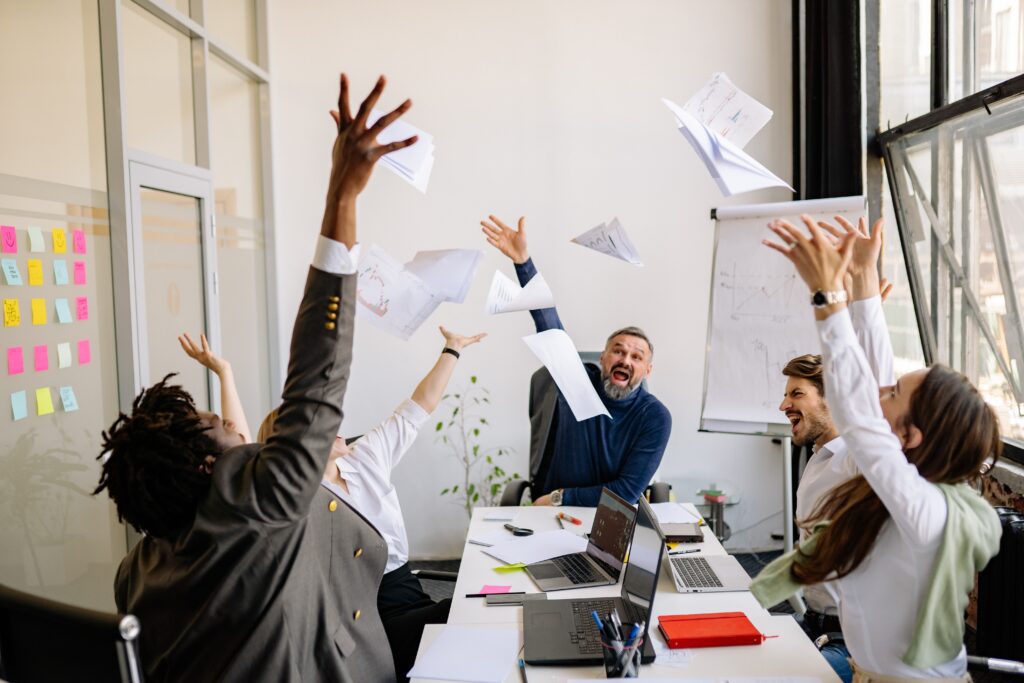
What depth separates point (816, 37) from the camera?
163 inches

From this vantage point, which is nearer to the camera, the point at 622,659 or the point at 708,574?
the point at 622,659

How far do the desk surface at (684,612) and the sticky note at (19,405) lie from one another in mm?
1470

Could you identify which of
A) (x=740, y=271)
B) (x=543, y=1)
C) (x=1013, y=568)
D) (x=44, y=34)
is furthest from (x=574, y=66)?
(x=1013, y=568)

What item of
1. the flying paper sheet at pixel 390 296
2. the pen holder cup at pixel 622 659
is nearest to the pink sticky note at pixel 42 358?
the flying paper sheet at pixel 390 296

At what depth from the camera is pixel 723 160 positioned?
245 cm

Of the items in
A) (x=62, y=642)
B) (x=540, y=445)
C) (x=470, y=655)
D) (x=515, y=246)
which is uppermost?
(x=515, y=246)

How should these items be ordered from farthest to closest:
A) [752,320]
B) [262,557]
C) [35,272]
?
[752,320] < [35,272] < [262,557]

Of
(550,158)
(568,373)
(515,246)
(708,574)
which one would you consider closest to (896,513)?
(708,574)

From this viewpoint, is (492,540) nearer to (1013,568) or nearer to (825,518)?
(825,518)

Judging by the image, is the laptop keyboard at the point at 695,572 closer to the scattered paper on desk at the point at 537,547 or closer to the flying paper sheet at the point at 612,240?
the scattered paper on desk at the point at 537,547

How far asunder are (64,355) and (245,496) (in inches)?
69.3

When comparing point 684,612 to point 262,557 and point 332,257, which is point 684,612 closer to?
point 262,557

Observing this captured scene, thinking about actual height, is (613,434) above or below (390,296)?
below

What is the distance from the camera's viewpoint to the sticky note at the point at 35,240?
2.53 metres
